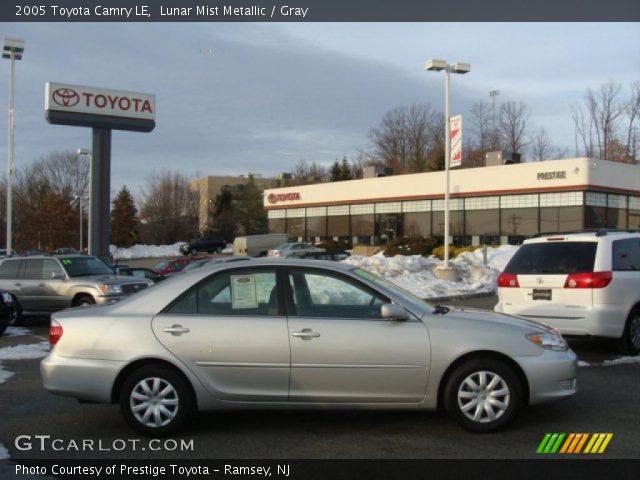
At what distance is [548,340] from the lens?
20.2ft

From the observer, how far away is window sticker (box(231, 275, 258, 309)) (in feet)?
20.2

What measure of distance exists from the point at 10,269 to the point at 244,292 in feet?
37.7

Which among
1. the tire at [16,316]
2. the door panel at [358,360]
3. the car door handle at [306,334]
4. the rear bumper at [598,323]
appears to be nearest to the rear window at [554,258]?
the rear bumper at [598,323]

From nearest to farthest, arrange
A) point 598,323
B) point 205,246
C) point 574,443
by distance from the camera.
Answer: point 574,443
point 598,323
point 205,246

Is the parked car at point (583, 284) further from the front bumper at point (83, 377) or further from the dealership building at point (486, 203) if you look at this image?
the dealership building at point (486, 203)

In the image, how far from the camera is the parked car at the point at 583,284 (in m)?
9.46

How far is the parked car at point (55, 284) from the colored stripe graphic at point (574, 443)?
10.8 metres

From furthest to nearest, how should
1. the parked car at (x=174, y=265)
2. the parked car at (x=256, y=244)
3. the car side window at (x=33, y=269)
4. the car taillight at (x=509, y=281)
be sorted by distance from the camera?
the parked car at (x=256, y=244) < the parked car at (x=174, y=265) < the car side window at (x=33, y=269) < the car taillight at (x=509, y=281)

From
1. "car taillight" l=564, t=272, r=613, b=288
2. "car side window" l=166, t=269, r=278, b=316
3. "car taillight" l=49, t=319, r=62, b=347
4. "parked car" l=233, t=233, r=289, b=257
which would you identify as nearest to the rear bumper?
"car taillight" l=564, t=272, r=613, b=288

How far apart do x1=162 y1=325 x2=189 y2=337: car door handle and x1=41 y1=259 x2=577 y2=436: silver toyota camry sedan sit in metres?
0.01

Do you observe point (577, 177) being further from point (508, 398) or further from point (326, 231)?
point (508, 398)

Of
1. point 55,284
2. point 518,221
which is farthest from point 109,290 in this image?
point 518,221

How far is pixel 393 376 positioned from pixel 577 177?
108ft

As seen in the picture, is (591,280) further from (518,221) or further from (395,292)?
(518,221)
